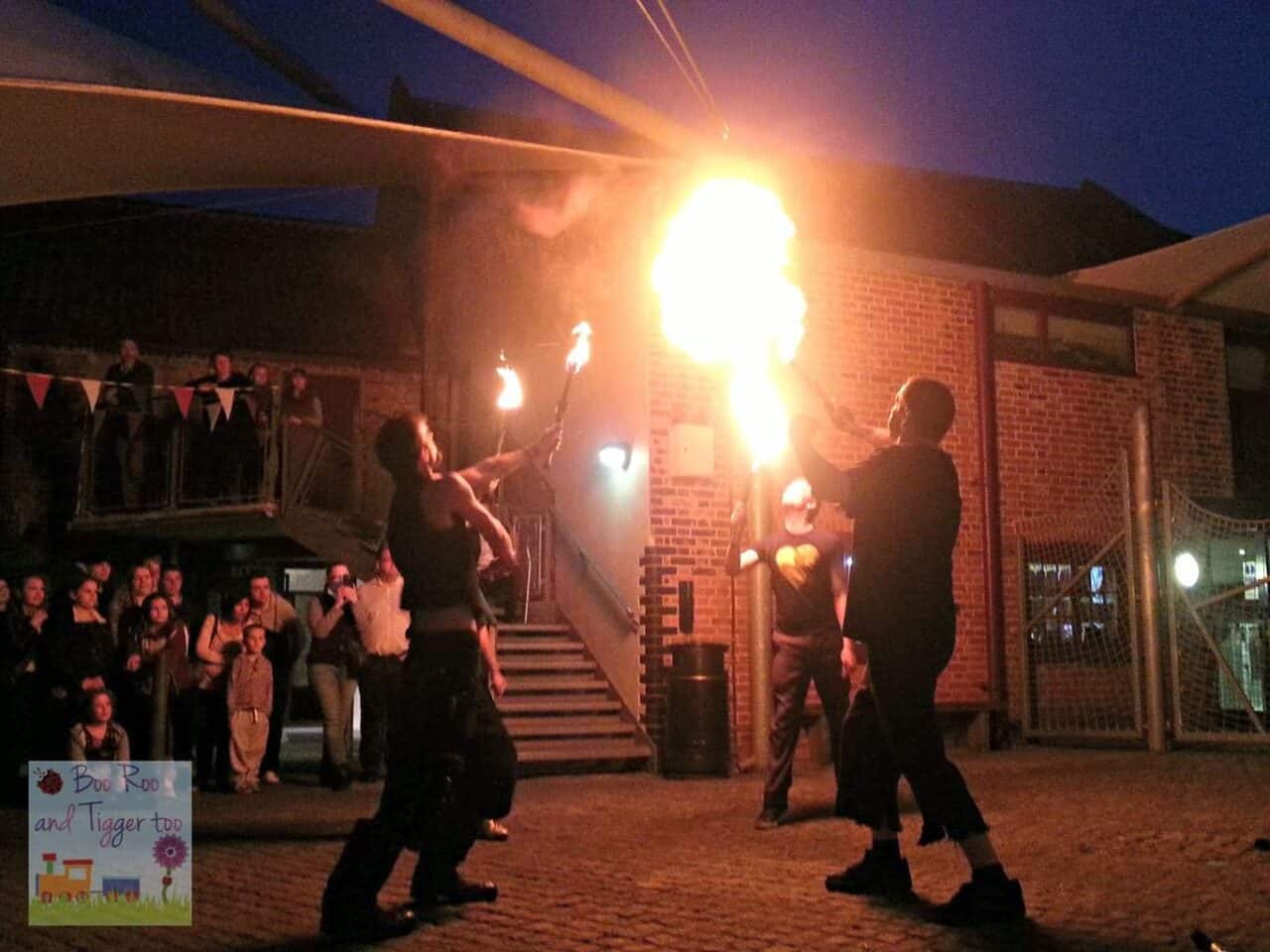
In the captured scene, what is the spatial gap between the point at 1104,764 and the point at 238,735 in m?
7.23

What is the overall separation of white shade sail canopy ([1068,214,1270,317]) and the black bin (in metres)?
6.45

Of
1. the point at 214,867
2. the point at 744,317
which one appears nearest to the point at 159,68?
the point at 744,317

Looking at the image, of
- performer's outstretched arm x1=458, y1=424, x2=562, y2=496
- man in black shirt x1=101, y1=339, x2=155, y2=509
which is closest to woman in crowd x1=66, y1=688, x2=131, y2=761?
performer's outstretched arm x1=458, y1=424, x2=562, y2=496

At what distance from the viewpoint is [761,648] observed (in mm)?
11180

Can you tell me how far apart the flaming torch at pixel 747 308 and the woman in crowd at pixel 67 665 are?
16.6 feet

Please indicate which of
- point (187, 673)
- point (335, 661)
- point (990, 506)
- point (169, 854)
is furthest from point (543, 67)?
point (990, 506)

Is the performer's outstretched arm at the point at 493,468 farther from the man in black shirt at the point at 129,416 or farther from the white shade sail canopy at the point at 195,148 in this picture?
the man in black shirt at the point at 129,416

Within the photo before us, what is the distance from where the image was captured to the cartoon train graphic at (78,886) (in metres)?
5.60

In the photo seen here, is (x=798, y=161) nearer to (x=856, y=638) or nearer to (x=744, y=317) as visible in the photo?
(x=744, y=317)

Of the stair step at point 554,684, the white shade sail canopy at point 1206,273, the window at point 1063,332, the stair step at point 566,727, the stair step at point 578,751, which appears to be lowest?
the stair step at point 578,751

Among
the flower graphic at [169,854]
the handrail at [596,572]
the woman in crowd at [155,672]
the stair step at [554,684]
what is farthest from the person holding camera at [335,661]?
the flower graphic at [169,854]

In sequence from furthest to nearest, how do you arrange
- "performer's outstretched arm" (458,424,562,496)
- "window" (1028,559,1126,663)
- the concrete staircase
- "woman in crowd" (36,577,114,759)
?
"window" (1028,559,1126,663) → the concrete staircase → "woman in crowd" (36,577,114,759) → "performer's outstretched arm" (458,424,562,496)
